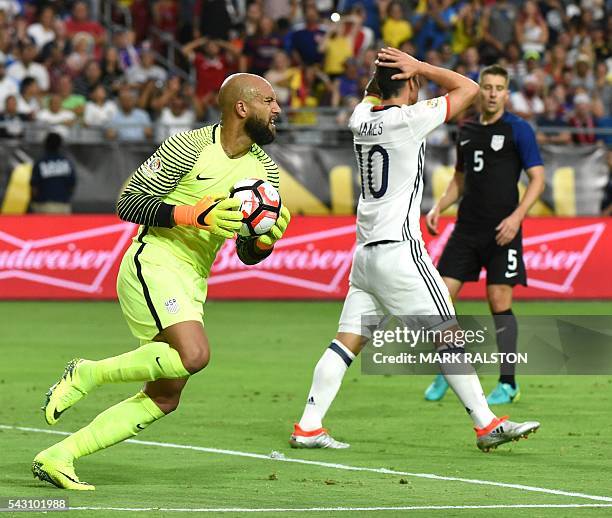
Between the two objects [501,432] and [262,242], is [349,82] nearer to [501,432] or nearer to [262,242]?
[501,432]

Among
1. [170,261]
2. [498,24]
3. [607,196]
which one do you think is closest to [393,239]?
[170,261]

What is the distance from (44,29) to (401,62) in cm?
1660

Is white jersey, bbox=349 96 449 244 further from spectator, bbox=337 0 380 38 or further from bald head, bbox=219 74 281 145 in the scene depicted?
spectator, bbox=337 0 380 38

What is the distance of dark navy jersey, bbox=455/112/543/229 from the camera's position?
11375mm

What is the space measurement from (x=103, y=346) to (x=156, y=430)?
5102 millimetres

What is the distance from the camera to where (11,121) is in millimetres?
21484

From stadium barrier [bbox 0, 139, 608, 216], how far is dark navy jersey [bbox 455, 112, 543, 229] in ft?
29.3

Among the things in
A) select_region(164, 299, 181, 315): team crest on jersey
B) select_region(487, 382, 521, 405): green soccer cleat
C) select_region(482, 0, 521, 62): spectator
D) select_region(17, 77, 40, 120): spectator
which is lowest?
select_region(17, 77, 40, 120): spectator

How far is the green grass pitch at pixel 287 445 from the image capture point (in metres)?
7.37

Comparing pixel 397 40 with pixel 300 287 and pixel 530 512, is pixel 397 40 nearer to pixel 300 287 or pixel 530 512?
pixel 300 287

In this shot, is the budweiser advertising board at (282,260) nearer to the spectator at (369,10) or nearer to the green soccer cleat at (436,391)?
the spectator at (369,10)

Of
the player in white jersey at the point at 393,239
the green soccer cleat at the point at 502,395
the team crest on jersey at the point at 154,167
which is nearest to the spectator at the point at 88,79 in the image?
the green soccer cleat at the point at 502,395

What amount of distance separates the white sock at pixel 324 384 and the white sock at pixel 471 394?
709 millimetres

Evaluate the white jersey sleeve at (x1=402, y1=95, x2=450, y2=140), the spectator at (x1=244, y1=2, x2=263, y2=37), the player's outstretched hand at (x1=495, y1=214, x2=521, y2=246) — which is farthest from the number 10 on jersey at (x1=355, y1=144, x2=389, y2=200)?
the spectator at (x1=244, y1=2, x2=263, y2=37)
